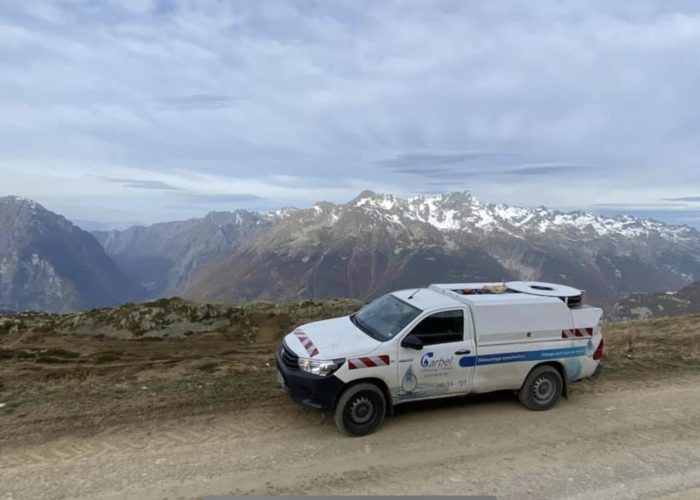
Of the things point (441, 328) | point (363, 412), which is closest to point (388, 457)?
point (363, 412)

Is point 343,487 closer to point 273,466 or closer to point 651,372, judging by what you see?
point 273,466

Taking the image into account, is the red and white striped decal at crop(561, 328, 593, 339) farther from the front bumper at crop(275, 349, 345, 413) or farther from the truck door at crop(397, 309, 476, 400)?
the front bumper at crop(275, 349, 345, 413)

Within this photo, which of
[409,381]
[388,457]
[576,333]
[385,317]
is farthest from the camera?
[576,333]

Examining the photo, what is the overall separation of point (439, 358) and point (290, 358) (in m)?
2.87

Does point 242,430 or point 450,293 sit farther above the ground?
point 450,293

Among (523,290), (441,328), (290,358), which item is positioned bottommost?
(290,358)

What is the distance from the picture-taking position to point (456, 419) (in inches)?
370

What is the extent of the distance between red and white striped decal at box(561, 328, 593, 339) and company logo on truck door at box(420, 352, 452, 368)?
287cm

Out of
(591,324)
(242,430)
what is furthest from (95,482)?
(591,324)

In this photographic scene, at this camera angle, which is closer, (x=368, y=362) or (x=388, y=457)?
(x=388, y=457)

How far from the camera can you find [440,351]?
904 cm

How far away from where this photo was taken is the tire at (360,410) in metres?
8.38

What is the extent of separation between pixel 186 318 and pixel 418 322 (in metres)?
33.5

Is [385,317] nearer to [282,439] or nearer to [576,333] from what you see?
[282,439]
